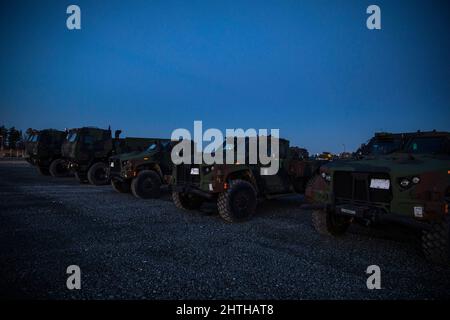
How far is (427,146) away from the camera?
507cm

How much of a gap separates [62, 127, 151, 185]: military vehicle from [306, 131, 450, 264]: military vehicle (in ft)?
33.8

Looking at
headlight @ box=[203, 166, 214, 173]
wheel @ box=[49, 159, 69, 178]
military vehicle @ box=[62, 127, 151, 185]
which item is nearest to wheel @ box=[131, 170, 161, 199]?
military vehicle @ box=[62, 127, 151, 185]

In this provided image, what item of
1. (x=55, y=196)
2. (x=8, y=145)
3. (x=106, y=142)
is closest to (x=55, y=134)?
(x=106, y=142)

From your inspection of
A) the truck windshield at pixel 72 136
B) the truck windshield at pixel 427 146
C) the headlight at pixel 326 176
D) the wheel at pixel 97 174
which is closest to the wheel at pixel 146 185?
the wheel at pixel 97 174

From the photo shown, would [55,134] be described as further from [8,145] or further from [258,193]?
[8,145]

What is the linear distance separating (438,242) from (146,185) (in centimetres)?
844

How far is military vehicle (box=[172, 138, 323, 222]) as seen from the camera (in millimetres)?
6648

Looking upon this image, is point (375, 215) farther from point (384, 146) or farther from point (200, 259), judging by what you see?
point (200, 259)

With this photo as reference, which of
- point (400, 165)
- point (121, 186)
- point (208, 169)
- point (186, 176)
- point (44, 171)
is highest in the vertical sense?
point (400, 165)

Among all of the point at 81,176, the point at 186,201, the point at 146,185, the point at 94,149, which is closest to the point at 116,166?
the point at 146,185

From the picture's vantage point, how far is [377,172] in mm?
4293

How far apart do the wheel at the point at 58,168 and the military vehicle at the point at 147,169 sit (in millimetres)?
8549

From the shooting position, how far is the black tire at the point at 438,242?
3.69 metres

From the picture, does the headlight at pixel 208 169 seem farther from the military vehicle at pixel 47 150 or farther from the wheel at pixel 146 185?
the military vehicle at pixel 47 150
